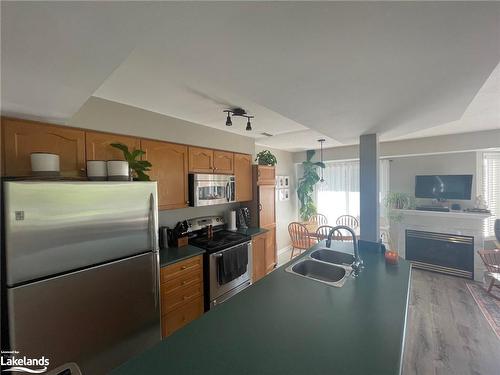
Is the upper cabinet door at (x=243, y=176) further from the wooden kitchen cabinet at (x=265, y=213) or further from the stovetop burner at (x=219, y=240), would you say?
the stovetop burner at (x=219, y=240)

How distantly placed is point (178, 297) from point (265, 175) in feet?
7.29

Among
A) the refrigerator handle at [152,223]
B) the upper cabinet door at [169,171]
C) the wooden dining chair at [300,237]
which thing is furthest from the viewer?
the wooden dining chair at [300,237]

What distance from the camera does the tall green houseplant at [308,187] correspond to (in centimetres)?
510

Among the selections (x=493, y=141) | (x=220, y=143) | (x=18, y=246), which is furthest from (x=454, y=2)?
(x=493, y=141)

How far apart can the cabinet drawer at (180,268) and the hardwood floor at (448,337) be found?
7.14 ft

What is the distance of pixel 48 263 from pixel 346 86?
6.89ft

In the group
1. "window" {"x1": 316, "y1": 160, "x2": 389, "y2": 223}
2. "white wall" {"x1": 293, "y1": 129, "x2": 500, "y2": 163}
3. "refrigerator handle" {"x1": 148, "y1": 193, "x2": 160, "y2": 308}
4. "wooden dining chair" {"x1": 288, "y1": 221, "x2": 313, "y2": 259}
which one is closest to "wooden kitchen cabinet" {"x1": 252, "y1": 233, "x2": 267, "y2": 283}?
"wooden dining chair" {"x1": 288, "y1": 221, "x2": 313, "y2": 259}

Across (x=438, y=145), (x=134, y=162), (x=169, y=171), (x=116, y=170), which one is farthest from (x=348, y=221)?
(x=116, y=170)

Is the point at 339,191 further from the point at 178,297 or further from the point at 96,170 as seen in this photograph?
the point at 96,170

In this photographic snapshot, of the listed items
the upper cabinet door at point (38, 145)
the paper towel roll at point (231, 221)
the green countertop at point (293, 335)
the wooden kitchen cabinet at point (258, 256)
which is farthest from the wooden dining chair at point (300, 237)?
the upper cabinet door at point (38, 145)

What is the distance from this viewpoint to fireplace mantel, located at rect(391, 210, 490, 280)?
3480 millimetres

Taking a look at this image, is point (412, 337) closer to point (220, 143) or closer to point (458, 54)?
point (458, 54)

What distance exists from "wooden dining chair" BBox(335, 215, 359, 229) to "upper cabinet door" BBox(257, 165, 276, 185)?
222 centimetres

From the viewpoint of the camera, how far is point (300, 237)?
14.0 ft
